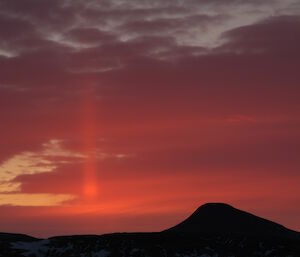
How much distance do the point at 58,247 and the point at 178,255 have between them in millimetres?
29686

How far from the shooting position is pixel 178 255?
16800 centimetres

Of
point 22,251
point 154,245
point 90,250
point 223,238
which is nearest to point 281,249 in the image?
point 223,238

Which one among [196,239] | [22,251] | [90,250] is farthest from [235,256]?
[22,251]

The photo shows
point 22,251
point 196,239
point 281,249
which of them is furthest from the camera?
point 196,239

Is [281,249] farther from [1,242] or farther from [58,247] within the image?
[1,242]

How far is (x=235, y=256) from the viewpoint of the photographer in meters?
168

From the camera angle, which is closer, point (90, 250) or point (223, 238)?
point (90, 250)

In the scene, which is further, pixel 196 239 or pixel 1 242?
pixel 196 239

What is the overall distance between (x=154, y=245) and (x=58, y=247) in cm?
2471

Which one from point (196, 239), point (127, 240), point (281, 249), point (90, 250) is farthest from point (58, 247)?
point (281, 249)

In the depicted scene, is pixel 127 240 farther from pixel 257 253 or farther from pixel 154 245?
pixel 257 253

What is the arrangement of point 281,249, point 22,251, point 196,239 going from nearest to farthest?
point 22,251, point 281,249, point 196,239

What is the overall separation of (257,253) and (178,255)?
2062cm

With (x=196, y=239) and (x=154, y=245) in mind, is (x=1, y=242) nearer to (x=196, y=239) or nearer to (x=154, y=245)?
(x=154, y=245)
